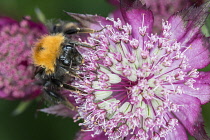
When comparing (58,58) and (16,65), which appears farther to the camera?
(16,65)

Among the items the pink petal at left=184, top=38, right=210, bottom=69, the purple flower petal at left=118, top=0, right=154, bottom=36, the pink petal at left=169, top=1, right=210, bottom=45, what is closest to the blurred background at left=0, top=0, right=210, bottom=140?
the purple flower petal at left=118, top=0, right=154, bottom=36

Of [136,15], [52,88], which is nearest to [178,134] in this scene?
[136,15]

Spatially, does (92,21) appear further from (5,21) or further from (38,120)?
(38,120)

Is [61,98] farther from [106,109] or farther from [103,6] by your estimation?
[103,6]

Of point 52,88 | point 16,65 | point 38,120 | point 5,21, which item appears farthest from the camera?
point 38,120

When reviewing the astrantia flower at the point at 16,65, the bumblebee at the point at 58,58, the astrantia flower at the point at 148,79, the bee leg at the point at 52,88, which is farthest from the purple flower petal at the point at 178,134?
the astrantia flower at the point at 16,65

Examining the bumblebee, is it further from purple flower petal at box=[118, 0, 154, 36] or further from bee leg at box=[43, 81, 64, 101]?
purple flower petal at box=[118, 0, 154, 36]

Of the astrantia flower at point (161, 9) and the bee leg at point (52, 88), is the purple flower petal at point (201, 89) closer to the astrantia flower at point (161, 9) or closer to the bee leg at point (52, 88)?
the astrantia flower at point (161, 9)
